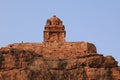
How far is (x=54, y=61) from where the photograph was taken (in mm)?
98688

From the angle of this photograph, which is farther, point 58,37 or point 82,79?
point 58,37

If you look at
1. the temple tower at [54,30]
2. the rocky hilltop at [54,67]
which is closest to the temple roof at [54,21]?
the temple tower at [54,30]

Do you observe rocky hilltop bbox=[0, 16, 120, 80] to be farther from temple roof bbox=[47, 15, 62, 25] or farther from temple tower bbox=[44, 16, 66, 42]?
temple roof bbox=[47, 15, 62, 25]

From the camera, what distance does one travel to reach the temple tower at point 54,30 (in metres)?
142

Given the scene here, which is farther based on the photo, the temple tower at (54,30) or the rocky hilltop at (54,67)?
the temple tower at (54,30)


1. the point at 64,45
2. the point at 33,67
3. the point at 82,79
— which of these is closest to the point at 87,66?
the point at 82,79

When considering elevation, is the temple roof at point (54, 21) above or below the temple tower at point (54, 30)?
above

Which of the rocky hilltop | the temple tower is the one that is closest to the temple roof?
the temple tower

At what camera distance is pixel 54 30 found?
14412 cm

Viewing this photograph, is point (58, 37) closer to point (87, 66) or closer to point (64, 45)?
point (64, 45)

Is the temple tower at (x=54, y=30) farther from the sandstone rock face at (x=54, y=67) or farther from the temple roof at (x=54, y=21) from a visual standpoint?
the sandstone rock face at (x=54, y=67)

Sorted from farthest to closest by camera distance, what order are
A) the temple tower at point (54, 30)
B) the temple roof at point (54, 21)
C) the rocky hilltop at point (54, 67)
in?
the temple roof at point (54, 21) < the temple tower at point (54, 30) < the rocky hilltop at point (54, 67)

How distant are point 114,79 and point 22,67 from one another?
15155mm

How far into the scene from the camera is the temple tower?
142 metres
